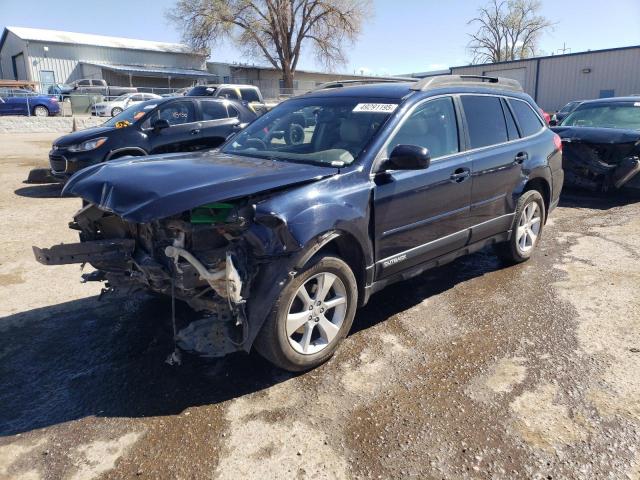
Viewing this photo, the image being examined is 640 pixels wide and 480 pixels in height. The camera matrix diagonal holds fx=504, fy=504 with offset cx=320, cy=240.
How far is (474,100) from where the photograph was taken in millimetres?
4637

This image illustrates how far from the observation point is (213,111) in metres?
10.1

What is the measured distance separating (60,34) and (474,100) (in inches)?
2195

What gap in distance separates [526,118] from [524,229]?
1.18 meters

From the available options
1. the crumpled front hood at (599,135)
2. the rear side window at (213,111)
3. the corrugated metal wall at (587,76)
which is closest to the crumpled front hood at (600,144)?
the crumpled front hood at (599,135)

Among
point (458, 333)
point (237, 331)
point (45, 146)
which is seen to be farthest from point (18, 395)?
point (45, 146)

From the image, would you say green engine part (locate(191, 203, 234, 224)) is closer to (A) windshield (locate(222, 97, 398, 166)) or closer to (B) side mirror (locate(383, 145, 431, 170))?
(A) windshield (locate(222, 97, 398, 166))

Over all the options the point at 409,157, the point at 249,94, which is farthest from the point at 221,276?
the point at 249,94

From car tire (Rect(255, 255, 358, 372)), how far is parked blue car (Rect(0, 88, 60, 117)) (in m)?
27.7

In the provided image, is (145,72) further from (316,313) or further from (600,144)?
(316,313)

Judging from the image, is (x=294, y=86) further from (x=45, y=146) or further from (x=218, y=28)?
(x=45, y=146)

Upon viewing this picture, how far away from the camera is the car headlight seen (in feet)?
29.7

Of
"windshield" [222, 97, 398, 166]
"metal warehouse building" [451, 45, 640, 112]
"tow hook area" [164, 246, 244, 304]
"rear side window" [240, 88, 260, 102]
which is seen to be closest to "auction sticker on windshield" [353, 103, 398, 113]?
"windshield" [222, 97, 398, 166]

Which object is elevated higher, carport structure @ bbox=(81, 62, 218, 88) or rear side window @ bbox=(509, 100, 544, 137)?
carport structure @ bbox=(81, 62, 218, 88)

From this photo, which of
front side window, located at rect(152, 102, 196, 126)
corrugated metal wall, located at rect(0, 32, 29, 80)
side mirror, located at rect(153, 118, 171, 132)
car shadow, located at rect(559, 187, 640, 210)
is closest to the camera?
car shadow, located at rect(559, 187, 640, 210)
